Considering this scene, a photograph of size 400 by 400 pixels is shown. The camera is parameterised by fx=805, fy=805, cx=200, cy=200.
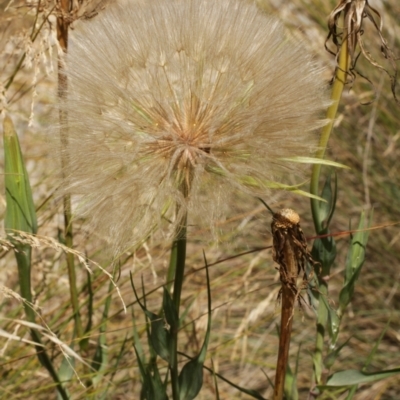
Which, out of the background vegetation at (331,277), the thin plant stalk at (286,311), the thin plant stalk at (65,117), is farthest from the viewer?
the background vegetation at (331,277)

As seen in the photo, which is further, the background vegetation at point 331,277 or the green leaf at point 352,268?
the background vegetation at point 331,277

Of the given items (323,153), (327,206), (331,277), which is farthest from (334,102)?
(331,277)

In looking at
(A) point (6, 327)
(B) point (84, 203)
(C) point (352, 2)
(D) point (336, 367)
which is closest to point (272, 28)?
(C) point (352, 2)

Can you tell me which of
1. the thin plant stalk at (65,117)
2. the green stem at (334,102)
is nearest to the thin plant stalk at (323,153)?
the green stem at (334,102)

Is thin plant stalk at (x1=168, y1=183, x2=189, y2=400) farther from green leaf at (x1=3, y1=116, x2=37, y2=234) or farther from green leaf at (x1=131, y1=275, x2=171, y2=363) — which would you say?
green leaf at (x1=3, y1=116, x2=37, y2=234)

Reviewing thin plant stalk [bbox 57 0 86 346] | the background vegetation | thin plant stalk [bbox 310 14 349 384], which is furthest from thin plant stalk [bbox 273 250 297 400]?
the background vegetation

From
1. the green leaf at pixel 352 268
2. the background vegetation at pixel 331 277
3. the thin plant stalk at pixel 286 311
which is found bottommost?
the thin plant stalk at pixel 286 311

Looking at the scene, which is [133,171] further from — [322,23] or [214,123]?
[322,23]

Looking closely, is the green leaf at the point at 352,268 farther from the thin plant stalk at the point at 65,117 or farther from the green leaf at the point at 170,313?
the thin plant stalk at the point at 65,117

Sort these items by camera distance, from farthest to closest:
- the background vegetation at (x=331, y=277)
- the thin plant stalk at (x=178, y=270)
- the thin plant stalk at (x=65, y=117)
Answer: the background vegetation at (x=331, y=277), the thin plant stalk at (x=65, y=117), the thin plant stalk at (x=178, y=270)
